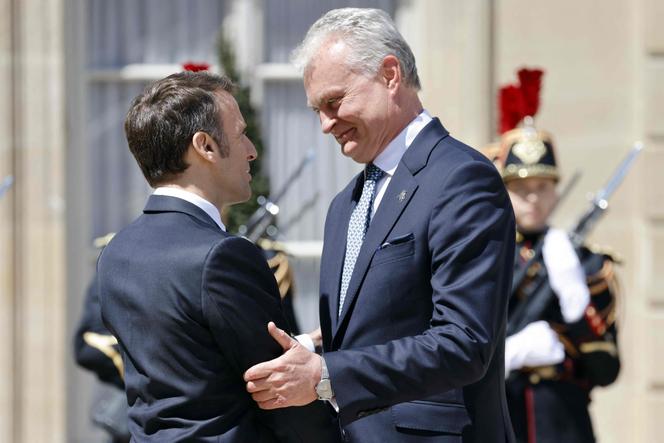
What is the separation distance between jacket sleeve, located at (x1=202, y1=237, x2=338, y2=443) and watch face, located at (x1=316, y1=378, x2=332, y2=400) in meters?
0.05

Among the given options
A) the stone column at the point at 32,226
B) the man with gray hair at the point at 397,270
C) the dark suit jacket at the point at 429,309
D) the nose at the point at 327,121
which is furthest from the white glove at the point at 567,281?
the stone column at the point at 32,226

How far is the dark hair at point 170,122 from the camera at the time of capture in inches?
113

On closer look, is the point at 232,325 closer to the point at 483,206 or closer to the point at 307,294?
the point at 483,206

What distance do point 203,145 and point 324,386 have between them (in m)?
0.58

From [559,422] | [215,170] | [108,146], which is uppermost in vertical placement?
[215,170]

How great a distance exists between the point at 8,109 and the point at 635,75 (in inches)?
125

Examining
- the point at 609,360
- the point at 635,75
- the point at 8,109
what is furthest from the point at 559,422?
the point at 8,109

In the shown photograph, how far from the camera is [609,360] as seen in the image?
5.13 meters

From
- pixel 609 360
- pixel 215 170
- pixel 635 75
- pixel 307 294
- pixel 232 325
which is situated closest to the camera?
pixel 232 325

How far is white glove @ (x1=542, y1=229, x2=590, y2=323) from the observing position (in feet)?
16.7

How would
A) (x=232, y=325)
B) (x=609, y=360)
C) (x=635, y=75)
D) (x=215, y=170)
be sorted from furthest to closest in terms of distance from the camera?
1. (x=635, y=75)
2. (x=609, y=360)
3. (x=215, y=170)
4. (x=232, y=325)

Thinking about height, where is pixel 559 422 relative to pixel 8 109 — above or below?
below

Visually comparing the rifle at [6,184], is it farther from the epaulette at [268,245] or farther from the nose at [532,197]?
the nose at [532,197]

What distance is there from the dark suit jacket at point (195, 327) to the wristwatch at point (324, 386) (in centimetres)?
5
